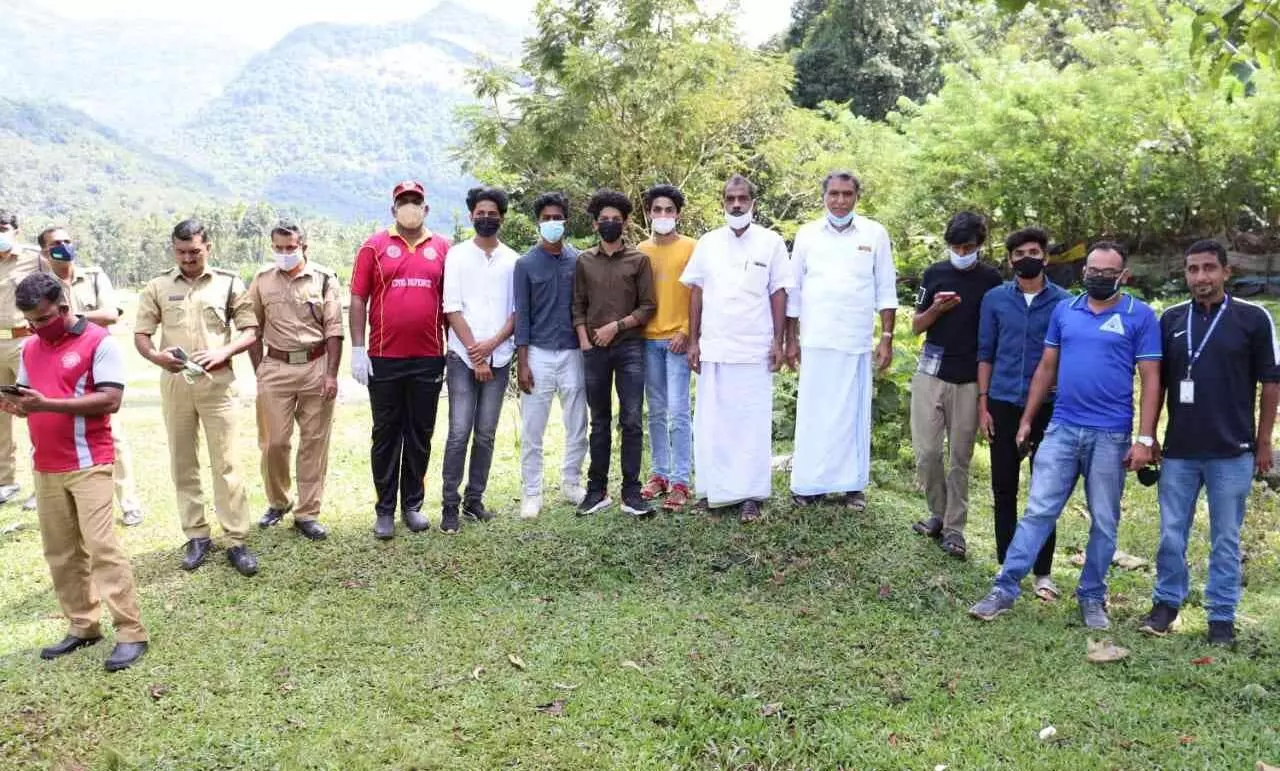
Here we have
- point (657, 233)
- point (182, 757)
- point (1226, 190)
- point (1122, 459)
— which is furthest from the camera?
point (1226, 190)

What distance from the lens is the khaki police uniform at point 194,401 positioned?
19.5 feet

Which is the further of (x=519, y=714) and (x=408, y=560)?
(x=408, y=560)

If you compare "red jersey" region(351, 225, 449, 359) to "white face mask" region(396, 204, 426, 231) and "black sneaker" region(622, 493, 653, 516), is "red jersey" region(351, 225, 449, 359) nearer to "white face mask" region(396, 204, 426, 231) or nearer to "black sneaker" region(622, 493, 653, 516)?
"white face mask" region(396, 204, 426, 231)

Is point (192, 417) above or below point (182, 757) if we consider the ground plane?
above

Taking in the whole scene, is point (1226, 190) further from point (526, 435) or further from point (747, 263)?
point (526, 435)

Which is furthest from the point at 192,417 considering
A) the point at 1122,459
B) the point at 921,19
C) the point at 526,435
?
the point at 921,19

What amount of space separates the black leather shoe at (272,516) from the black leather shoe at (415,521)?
929mm

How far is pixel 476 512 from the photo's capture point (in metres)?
6.73

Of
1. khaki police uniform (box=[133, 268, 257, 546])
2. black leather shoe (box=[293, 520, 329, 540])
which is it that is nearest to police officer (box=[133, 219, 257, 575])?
khaki police uniform (box=[133, 268, 257, 546])

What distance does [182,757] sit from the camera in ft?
12.8

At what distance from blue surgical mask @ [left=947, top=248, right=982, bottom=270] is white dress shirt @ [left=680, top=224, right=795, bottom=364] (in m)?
0.99

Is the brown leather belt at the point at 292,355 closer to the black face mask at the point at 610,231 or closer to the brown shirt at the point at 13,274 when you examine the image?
the black face mask at the point at 610,231

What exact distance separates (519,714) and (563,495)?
292cm

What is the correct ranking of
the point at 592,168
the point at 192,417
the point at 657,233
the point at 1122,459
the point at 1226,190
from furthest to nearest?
1. the point at 592,168
2. the point at 1226,190
3. the point at 657,233
4. the point at 192,417
5. the point at 1122,459
